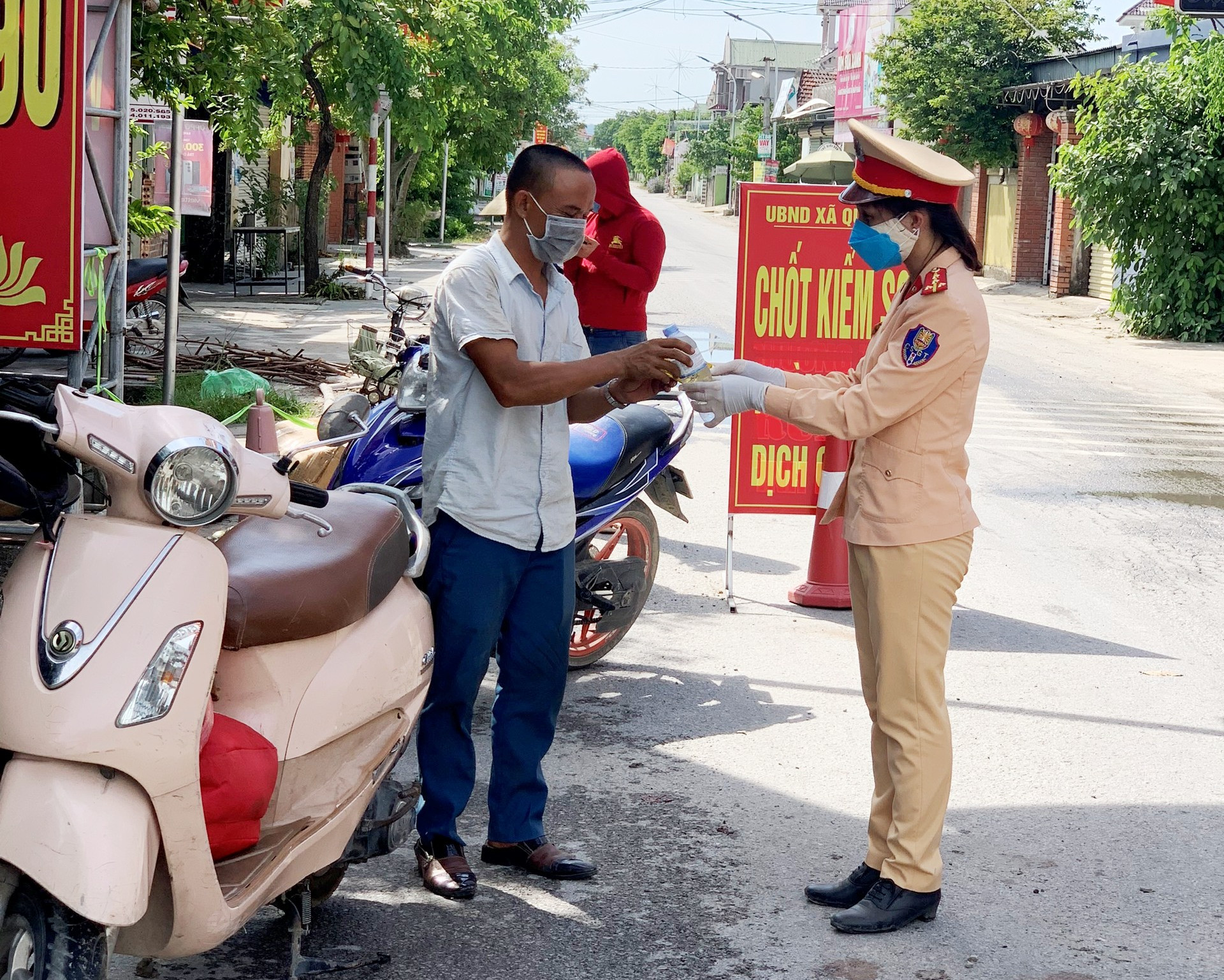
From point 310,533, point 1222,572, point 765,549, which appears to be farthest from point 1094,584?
point 310,533

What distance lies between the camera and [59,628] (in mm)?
2484

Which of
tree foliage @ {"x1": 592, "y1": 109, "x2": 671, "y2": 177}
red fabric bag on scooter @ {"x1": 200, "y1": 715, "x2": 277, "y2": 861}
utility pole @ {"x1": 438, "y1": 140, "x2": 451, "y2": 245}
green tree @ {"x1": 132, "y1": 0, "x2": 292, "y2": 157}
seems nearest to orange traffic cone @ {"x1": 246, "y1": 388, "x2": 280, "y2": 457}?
red fabric bag on scooter @ {"x1": 200, "y1": 715, "x2": 277, "y2": 861}

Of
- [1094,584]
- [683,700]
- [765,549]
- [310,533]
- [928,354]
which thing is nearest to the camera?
[310,533]

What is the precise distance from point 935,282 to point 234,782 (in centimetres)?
212

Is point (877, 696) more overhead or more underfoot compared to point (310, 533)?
more underfoot

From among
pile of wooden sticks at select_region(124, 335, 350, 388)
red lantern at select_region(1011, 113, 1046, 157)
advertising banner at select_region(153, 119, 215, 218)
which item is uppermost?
red lantern at select_region(1011, 113, 1046, 157)

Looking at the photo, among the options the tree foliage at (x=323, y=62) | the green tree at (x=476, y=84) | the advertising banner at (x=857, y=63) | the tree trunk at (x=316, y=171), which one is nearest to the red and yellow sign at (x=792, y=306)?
the tree foliage at (x=323, y=62)

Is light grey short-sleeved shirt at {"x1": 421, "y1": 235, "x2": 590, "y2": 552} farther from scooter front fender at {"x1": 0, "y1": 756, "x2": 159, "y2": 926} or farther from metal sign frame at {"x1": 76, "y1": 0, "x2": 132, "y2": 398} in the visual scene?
metal sign frame at {"x1": 76, "y1": 0, "x2": 132, "y2": 398}

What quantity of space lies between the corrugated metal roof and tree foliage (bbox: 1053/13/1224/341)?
10517 cm

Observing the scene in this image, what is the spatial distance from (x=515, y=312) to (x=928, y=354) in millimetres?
1070

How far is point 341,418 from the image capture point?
5.38m

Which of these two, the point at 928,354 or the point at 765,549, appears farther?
the point at 765,549

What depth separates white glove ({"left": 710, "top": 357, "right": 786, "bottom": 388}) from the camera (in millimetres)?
4043

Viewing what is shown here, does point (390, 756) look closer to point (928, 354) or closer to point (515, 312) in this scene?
point (515, 312)
